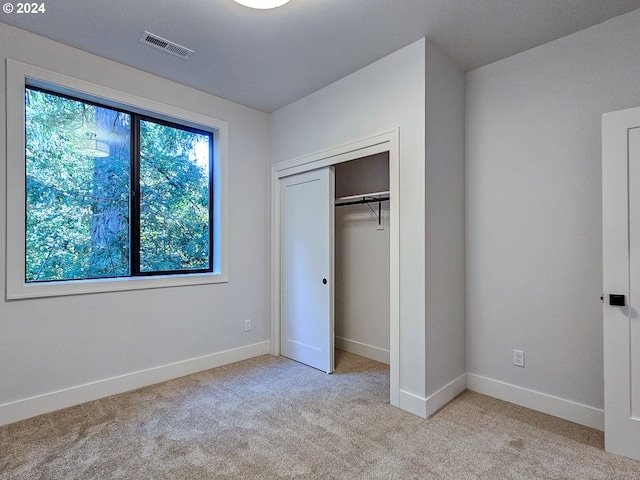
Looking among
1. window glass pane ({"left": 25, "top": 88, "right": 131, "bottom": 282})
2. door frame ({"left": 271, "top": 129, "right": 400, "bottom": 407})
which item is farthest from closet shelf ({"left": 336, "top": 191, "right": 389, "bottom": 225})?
window glass pane ({"left": 25, "top": 88, "right": 131, "bottom": 282})

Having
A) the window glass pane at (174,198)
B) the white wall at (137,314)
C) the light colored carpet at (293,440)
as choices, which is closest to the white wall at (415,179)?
the light colored carpet at (293,440)

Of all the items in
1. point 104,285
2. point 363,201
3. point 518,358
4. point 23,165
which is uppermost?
point 23,165

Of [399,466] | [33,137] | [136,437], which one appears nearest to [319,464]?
[399,466]

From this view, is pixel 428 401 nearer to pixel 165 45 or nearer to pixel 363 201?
pixel 363 201

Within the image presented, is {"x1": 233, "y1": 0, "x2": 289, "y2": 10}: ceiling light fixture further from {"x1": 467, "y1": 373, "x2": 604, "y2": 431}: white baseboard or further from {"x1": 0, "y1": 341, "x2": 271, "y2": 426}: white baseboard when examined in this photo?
{"x1": 467, "y1": 373, "x2": 604, "y2": 431}: white baseboard

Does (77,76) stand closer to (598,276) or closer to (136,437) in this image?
(136,437)

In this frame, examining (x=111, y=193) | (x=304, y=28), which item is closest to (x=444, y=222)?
(x=304, y=28)

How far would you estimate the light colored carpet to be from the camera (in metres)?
1.84

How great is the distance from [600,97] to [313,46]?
79.8 inches

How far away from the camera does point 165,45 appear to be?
101 inches

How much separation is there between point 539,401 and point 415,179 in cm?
188

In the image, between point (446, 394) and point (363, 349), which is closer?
point (446, 394)

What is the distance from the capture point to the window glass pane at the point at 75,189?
8.53ft

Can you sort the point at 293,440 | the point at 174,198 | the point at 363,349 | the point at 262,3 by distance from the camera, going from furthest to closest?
the point at 363,349, the point at 174,198, the point at 293,440, the point at 262,3
